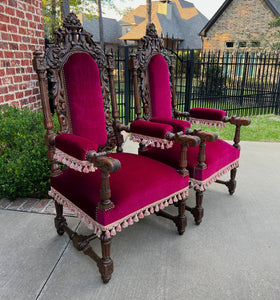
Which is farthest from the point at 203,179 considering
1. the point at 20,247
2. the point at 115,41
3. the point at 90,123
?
the point at 115,41

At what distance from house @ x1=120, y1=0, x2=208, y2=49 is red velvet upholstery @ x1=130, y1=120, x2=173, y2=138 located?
2550 cm

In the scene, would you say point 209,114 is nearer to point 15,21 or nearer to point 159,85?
point 159,85

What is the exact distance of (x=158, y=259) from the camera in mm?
2016

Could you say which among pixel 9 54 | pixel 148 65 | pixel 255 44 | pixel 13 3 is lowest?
pixel 148 65

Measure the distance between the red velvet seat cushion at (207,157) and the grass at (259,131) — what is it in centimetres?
328

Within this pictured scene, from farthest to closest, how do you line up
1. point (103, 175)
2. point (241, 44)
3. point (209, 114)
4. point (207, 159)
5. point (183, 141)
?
point (241, 44) → point (209, 114) → point (207, 159) → point (183, 141) → point (103, 175)

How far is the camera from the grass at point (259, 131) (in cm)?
574

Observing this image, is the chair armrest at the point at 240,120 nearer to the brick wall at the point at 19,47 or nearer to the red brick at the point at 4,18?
the brick wall at the point at 19,47

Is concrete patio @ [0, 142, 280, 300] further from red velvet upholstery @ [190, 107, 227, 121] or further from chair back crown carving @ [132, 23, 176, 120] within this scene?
chair back crown carving @ [132, 23, 176, 120]

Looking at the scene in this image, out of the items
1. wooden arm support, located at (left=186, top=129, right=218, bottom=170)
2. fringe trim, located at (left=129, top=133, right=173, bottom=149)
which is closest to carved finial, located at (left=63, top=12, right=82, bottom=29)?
fringe trim, located at (left=129, top=133, right=173, bottom=149)

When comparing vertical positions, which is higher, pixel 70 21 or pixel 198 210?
pixel 70 21

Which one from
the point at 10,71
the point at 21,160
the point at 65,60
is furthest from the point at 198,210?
the point at 10,71

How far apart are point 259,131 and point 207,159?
15.2 ft

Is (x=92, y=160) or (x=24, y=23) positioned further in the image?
(x=24, y=23)
